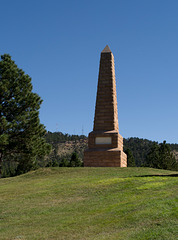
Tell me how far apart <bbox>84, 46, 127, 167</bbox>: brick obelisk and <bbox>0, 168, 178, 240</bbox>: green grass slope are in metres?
7.78

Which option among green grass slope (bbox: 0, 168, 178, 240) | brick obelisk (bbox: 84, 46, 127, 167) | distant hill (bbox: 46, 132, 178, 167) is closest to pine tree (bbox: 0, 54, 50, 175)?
brick obelisk (bbox: 84, 46, 127, 167)

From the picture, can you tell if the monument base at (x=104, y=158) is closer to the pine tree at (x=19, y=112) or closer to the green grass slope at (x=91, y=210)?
the pine tree at (x=19, y=112)

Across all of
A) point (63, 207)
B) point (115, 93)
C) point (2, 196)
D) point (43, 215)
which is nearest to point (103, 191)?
point (63, 207)

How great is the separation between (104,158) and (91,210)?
13.8 metres

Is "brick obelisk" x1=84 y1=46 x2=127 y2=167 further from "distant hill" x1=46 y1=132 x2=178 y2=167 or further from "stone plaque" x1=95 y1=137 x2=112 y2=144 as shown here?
"distant hill" x1=46 y1=132 x2=178 y2=167

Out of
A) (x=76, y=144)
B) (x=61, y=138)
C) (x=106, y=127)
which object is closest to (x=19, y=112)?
(x=106, y=127)

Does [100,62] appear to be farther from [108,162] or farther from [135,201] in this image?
[135,201]

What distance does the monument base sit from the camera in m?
23.6

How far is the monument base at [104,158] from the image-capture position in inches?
931

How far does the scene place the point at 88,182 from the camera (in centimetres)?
1550

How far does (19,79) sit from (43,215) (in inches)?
782

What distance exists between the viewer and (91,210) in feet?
33.1

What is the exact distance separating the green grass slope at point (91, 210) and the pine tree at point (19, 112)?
11.6 meters

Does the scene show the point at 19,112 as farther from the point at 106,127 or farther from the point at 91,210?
the point at 91,210
